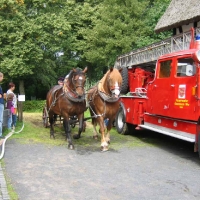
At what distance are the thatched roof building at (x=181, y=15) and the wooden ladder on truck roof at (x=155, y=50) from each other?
3.77 m

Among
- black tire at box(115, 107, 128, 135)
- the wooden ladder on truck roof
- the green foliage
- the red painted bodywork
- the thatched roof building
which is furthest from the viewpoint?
the green foliage

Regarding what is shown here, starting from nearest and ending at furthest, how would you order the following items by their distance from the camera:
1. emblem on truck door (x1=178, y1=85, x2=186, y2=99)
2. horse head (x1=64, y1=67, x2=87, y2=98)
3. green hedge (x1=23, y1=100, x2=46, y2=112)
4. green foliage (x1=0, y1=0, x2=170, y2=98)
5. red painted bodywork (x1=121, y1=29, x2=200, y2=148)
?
red painted bodywork (x1=121, y1=29, x2=200, y2=148)
emblem on truck door (x1=178, y1=85, x2=186, y2=99)
horse head (x1=64, y1=67, x2=87, y2=98)
green hedge (x1=23, y1=100, x2=46, y2=112)
green foliage (x1=0, y1=0, x2=170, y2=98)

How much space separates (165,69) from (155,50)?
5953 mm

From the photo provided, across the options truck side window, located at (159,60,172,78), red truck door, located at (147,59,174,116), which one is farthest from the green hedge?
truck side window, located at (159,60,172,78)

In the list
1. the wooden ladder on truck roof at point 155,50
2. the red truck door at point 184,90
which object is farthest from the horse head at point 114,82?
the wooden ladder on truck roof at point 155,50

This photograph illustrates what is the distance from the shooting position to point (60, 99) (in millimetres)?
9281

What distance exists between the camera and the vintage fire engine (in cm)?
729

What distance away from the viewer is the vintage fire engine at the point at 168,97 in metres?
7.29

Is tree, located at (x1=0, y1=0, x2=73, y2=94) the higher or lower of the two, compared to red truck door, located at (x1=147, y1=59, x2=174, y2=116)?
higher

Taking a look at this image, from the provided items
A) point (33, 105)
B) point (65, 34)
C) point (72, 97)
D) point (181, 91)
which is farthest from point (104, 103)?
point (65, 34)

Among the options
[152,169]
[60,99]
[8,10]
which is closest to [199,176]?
[152,169]

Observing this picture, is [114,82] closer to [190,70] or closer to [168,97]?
[168,97]

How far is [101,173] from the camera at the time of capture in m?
6.39

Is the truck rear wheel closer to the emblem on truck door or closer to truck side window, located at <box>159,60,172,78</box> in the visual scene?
truck side window, located at <box>159,60,172,78</box>
